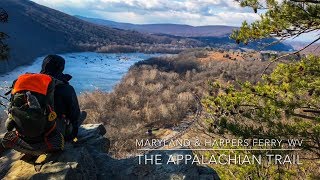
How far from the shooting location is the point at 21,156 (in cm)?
754

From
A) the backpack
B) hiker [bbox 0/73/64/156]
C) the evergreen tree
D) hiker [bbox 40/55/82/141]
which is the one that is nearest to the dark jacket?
hiker [bbox 40/55/82/141]

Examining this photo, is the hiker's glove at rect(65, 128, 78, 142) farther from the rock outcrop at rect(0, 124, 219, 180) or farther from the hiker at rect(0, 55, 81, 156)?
the hiker at rect(0, 55, 81, 156)

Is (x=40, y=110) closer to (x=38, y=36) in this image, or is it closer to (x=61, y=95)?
(x=61, y=95)

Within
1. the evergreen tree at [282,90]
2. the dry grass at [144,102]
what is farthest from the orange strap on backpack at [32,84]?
the dry grass at [144,102]

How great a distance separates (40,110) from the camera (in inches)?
252

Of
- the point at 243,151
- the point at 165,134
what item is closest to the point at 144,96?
the point at 165,134

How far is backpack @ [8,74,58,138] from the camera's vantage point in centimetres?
640

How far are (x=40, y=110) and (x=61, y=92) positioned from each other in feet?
3.06

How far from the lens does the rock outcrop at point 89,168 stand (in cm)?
652

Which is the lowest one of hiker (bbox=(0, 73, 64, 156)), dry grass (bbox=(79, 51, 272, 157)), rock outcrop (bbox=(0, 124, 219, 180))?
dry grass (bbox=(79, 51, 272, 157))

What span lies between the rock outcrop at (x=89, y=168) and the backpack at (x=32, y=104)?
0.63 meters

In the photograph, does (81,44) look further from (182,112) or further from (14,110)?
(14,110)

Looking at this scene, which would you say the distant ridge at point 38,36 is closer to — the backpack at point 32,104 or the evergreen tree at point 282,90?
the evergreen tree at point 282,90

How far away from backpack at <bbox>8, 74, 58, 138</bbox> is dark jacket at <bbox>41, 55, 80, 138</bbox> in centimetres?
58
